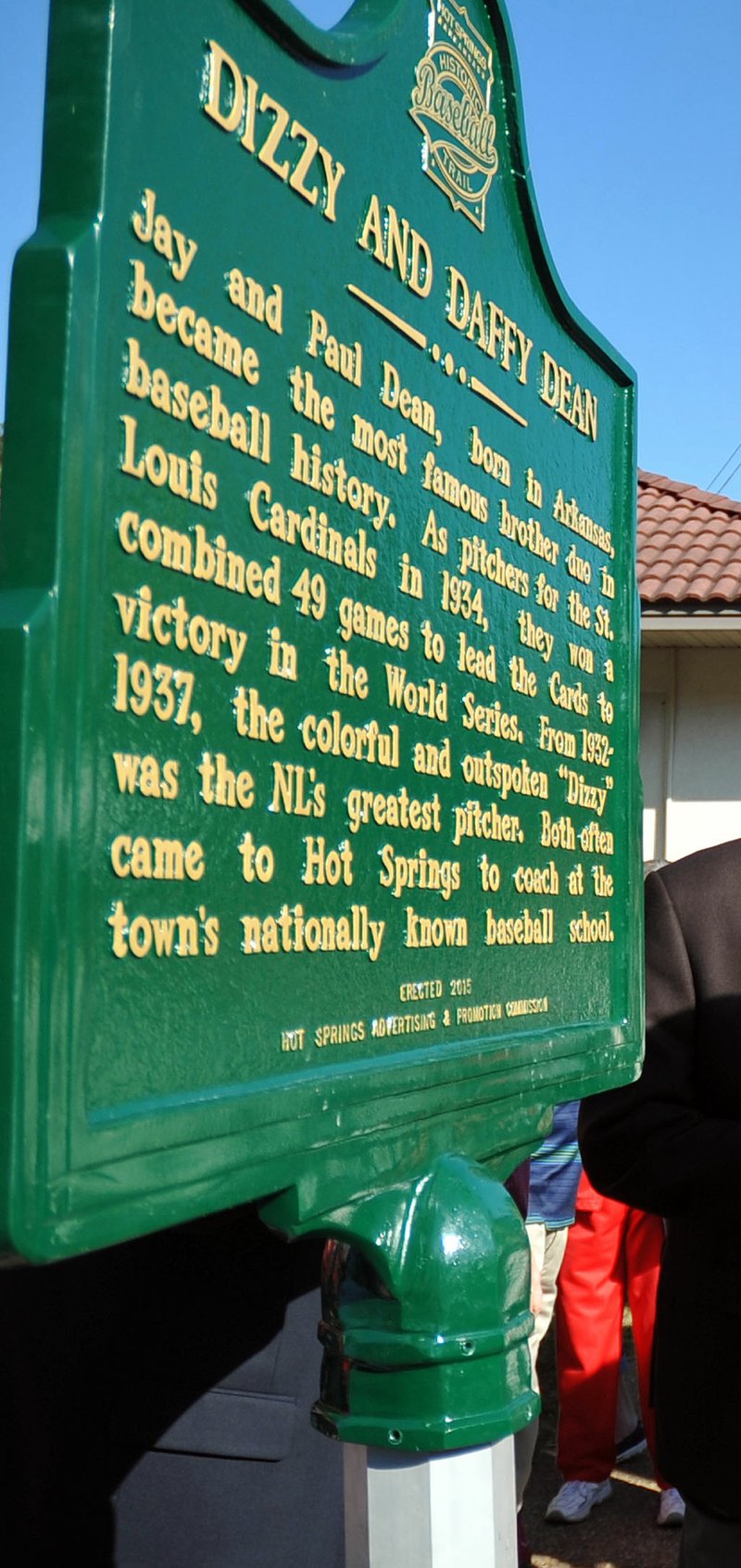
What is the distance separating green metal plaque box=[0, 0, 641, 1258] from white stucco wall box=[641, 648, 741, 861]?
7.72 m

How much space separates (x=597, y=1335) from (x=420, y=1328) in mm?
3699

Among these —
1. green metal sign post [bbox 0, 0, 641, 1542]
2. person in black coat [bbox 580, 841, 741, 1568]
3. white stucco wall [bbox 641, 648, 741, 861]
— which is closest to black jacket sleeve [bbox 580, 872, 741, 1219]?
person in black coat [bbox 580, 841, 741, 1568]

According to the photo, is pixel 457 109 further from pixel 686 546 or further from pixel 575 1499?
pixel 686 546

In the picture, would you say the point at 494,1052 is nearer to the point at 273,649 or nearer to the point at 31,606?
the point at 273,649

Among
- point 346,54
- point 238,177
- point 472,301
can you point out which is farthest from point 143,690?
point 472,301

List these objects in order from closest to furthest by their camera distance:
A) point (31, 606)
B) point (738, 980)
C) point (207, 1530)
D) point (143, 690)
Result: point (31, 606) < point (143, 690) < point (207, 1530) < point (738, 980)

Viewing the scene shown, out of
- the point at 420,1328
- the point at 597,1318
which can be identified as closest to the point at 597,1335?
the point at 597,1318

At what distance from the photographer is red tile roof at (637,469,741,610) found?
8.75 m

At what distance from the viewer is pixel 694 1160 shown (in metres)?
2.23

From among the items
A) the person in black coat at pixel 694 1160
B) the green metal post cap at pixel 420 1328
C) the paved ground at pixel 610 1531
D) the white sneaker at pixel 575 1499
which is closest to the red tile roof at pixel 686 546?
the paved ground at pixel 610 1531

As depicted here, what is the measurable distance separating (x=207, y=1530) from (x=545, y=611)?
3.93ft

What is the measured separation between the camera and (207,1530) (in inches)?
66.9

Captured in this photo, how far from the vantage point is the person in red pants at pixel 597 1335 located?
180 inches

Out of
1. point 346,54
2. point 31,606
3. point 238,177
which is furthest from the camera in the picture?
point 346,54
